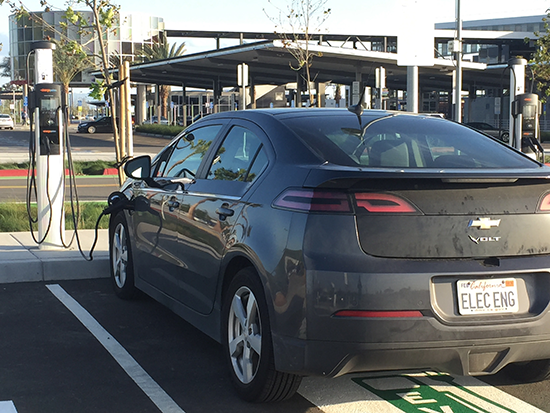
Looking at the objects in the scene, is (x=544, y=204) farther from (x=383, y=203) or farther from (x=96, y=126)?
(x=96, y=126)

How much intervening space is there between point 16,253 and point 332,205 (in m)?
5.36

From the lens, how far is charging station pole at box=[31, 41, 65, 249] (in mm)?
8289

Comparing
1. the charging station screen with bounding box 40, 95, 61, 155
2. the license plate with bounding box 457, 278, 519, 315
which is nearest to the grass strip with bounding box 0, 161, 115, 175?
the charging station screen with bounding box 40, 95, 61, 155

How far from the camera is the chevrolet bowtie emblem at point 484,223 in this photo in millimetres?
3842

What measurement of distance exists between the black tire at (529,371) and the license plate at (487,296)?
0.85m

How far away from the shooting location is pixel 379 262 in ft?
12.2

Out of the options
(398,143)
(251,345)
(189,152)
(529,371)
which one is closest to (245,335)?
(251,345)

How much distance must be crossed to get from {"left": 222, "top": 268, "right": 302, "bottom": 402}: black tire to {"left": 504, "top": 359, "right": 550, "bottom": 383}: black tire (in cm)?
144

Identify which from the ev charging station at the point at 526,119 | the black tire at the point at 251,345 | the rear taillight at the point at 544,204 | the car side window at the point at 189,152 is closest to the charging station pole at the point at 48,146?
the car side window at the point at 189,152

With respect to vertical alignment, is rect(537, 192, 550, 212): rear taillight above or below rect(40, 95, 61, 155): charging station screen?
below

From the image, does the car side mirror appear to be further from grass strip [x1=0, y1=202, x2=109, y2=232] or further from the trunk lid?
grass strip [x1=0, y1=202, x2=109, y2=232]

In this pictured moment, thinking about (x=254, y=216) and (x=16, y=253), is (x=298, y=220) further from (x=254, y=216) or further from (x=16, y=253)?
(x=16, y=253)

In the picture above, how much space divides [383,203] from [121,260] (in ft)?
11.6

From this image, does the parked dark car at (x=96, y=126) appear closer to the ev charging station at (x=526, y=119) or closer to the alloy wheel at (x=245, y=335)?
the ev charging station at (x=526, y=119)
